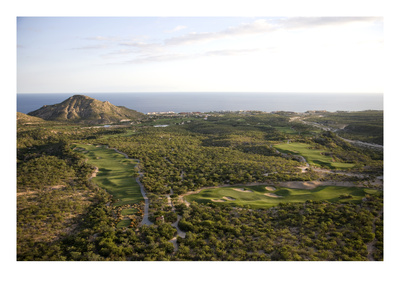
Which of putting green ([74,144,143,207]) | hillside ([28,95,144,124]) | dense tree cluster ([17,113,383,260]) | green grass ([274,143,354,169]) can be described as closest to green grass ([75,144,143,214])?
putting green ([74,144,143,207])

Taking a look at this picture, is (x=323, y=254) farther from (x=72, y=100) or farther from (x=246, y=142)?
(x=72, y=100)

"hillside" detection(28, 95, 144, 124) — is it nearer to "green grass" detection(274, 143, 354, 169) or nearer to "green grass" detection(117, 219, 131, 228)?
Result: "green grass" detection(274, 143, 354, 169)

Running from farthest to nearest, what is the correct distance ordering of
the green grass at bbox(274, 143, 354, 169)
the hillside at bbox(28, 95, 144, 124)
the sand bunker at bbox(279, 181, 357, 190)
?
the hillside at bbox(28, 95, 144, 124) → the green grass at bbox(274, 143, 354, 169) → the sand bunker at bbox(279, 181, 357, 190)

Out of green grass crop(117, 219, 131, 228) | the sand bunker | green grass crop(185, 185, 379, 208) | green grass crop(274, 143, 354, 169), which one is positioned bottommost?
green grass crop(117, 219, 131, 228)

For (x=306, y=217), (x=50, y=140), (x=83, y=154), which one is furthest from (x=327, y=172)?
(x=50, y=140)

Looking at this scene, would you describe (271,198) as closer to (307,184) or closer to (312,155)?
(307,184)

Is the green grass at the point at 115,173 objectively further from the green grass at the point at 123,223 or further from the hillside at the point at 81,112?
the hillside at the point at 81,112

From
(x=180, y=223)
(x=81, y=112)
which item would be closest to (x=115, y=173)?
(x=180, y=223)
